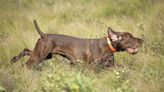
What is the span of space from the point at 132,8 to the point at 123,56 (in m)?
3.86

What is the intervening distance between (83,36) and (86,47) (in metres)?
2.10

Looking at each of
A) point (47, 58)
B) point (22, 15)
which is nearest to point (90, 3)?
point (22, 15)

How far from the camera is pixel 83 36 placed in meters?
11.5

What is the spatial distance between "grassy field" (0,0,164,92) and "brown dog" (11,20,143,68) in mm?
212

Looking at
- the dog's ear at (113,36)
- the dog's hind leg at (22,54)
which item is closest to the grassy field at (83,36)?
the dog's hind leg at (22,54)

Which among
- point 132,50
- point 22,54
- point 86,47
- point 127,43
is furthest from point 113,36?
point 22,54

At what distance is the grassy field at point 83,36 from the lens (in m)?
7.36

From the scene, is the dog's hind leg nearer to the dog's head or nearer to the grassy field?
the grassy field

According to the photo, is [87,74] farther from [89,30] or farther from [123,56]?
[89,30]

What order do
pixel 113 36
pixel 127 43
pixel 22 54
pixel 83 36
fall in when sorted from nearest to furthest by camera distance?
pixel 113 36, pixel 127 43, pixel 22 54, pixel 83 36

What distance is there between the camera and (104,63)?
30.1 feet

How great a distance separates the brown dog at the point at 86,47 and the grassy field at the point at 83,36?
21 centimetres

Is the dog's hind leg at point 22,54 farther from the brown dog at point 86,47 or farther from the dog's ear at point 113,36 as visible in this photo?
the dog's ear at point 113,36

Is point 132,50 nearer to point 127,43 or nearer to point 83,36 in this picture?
point 127,43
